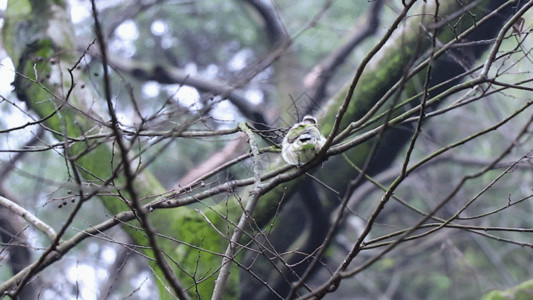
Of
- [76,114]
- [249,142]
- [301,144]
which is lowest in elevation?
[249,142]

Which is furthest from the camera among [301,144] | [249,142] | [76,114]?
[76,114]

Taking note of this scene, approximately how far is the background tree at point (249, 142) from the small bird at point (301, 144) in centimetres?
6

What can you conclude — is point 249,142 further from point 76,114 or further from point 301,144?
point 76,114

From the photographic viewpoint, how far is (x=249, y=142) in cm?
256

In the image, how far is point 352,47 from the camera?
537 centimetres

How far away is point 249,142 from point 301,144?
13.2 inches

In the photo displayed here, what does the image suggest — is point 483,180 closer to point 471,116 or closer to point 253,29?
point 471,116

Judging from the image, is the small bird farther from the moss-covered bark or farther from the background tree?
the moss-covered bark

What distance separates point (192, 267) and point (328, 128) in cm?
124

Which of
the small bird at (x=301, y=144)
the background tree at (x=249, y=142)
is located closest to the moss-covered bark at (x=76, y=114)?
the background tree at (x=249, y=142)

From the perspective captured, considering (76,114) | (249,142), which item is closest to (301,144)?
(249,142)

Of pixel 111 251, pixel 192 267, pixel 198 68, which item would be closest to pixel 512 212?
pixel 198 68

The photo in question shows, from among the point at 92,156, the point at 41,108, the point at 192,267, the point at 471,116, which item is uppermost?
the point at 471,116

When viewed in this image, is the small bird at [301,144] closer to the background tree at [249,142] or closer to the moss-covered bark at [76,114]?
the background tree at [249,142]
